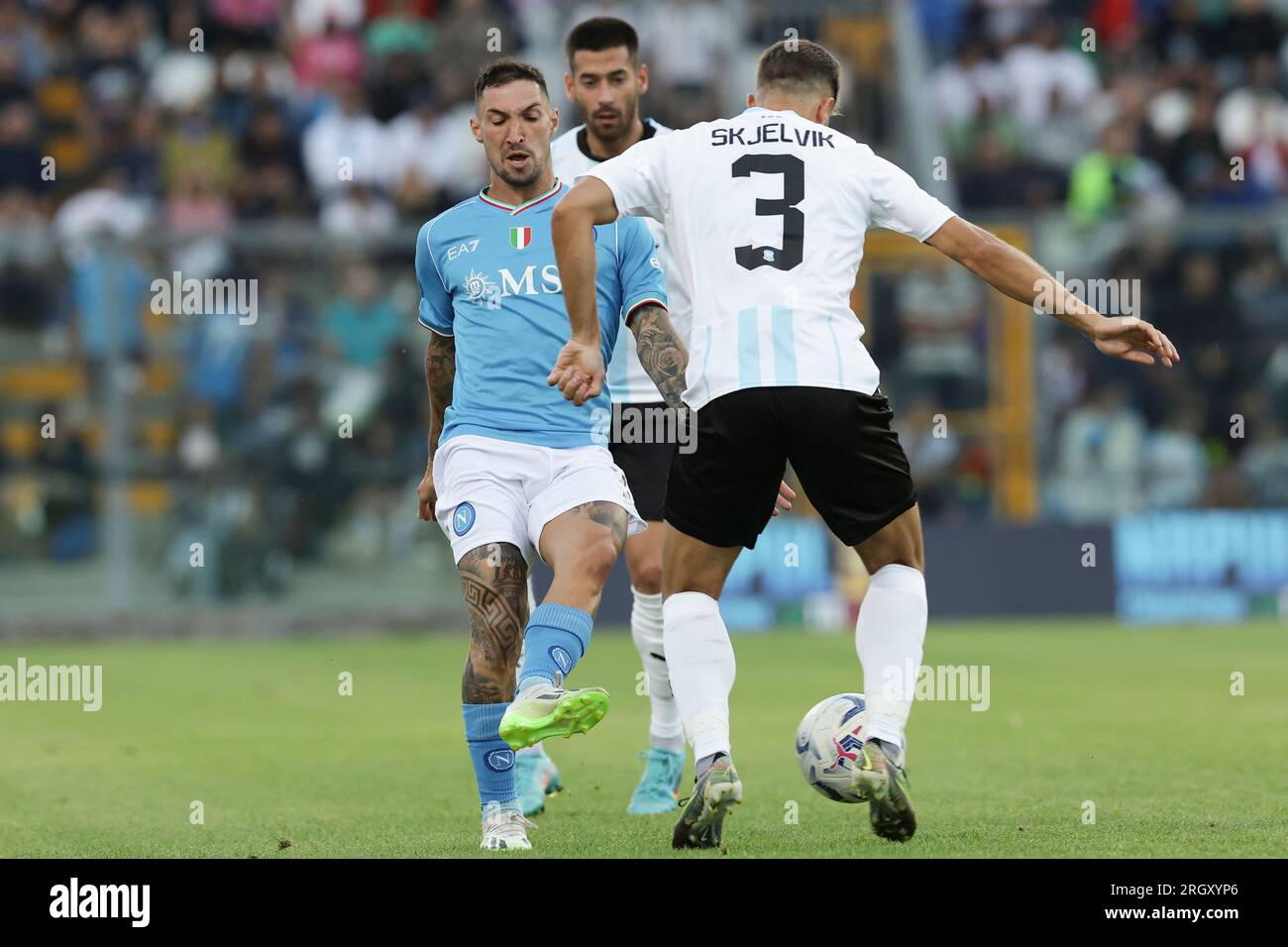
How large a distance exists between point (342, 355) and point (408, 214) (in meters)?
2.41

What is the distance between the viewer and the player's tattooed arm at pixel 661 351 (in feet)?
23.6

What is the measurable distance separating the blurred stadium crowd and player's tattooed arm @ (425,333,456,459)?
29.4ft

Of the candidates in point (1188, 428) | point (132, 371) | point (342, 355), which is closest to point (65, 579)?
point (132, 371)

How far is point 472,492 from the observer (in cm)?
710

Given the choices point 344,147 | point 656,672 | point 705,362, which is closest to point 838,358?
point 705,362

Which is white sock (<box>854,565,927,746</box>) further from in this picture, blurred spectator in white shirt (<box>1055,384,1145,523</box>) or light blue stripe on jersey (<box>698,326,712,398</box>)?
blurred spectator in white shirt (<box>1055,384,1145,523</box>)

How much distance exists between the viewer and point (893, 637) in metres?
6.96

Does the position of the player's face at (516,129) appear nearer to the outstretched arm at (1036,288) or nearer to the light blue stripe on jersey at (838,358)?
the light blue stripe on jersey at (838,358)

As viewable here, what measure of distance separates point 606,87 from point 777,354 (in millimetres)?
2339

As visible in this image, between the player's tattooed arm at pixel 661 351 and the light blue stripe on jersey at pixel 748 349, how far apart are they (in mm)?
451

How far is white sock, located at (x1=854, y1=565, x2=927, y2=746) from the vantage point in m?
6.88

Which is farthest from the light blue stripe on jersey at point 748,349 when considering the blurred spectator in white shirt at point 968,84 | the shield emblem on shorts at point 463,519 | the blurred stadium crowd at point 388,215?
the blurred spectator in white shirt at point 968,84

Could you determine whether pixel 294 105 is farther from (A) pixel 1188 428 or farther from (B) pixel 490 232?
(B) pixel 490 232

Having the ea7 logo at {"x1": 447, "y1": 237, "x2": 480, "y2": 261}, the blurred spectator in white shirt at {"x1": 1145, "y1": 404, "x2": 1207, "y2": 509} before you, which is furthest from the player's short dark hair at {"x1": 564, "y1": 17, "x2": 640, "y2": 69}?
the blurred spectator in white shirt at {"x1": 1145, "y1": 404, "x2": 1207, "y2": 509}
